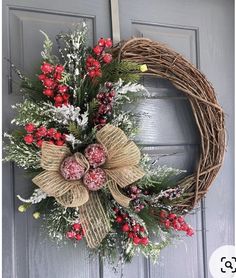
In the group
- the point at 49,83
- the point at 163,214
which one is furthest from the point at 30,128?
the point at 163,214

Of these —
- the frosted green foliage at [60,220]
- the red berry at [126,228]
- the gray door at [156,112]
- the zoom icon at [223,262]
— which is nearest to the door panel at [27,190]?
the gray door at [156,112]

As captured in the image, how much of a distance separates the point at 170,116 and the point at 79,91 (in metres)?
0.42

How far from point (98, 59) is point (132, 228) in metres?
0.51

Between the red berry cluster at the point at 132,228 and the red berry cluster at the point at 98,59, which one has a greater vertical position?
the red berry cluster at the point at 98,59

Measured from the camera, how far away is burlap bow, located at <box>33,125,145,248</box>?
3.40 ft

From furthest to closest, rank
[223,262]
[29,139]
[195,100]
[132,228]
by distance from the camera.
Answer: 1. [223,262]
2. [195,100]
3. [132,228]
4. [29,139]

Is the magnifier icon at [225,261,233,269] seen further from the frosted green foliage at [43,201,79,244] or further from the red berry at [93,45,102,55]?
the red berry at [93,45,102,55]

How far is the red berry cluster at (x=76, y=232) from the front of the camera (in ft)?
3.55

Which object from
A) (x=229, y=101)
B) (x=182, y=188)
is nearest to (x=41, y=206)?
(x=182, y=188)

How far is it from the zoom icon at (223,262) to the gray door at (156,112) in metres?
0.03

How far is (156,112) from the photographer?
1.38 meters

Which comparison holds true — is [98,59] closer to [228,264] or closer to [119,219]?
[119,219]

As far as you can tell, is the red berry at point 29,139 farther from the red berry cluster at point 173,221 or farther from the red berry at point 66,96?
the red berry cluster at point 173,221

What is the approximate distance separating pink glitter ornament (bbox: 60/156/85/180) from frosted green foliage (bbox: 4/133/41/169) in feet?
0.27
